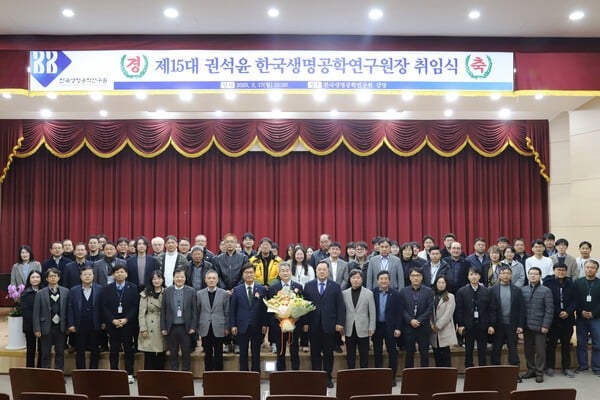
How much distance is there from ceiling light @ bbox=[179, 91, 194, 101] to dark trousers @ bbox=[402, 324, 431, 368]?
3.97 meters

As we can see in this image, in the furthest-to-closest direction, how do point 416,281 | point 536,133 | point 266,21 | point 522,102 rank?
point 536,133 → point 522,102 → point 266,21 → point 416,281

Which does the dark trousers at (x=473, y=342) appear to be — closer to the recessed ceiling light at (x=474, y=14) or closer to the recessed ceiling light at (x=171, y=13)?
the recessed ceiling light at (x=474, y=14)

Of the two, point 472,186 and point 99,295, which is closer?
point 99,295

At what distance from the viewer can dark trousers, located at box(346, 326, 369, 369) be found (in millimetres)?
5641

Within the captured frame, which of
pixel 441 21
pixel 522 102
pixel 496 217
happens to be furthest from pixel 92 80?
pixel 496 217

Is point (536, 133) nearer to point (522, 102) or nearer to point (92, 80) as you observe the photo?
point (522, 102)

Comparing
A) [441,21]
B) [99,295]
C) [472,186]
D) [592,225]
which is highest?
[441,21]

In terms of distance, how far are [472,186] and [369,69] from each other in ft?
16.6

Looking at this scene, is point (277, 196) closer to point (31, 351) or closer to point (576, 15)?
point (31, 351)

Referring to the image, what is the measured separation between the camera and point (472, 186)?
11.0 meters

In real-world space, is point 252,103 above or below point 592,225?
above

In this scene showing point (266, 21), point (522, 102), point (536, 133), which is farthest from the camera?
point (536, 133)

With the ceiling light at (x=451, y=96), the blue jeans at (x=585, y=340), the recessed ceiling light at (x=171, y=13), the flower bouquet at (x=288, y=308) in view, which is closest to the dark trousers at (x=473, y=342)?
the blue jeans at (x=585, y=340)

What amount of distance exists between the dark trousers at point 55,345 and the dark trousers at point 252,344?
76.4 inches
